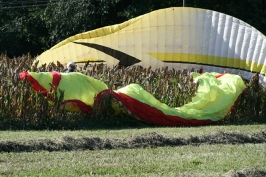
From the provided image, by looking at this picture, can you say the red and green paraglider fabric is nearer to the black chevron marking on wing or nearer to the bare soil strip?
the bare soil strip

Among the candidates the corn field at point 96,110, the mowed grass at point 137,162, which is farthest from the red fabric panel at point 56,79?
the mowed grass at point 137,162

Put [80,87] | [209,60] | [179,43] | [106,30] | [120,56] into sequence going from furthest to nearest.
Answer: [106,30]
[120,56]
[179,43]
[209,60]
[80,87]

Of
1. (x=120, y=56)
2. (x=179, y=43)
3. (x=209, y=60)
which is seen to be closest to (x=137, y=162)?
(x=209, y=60)

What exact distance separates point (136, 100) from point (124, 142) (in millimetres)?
4039

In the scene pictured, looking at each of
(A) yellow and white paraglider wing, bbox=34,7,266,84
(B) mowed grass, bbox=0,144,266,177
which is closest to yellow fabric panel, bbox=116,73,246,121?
(A) yellow and white paraglider wing, bbox=34,7,266,84

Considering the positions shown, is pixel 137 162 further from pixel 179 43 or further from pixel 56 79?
pixel 179 43

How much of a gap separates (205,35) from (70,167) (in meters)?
11.8

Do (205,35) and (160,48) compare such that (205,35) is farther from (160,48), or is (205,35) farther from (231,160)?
(231,160)

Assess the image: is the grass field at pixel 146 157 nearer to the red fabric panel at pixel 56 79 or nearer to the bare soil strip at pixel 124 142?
the bare soil strip at pixel 124 142

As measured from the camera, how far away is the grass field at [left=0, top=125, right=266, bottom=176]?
865 centimetres

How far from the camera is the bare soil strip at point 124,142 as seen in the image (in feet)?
34.2

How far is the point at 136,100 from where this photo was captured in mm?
15000

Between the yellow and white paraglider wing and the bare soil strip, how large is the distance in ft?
24.6

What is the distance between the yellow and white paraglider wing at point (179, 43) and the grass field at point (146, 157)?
7.37 m
